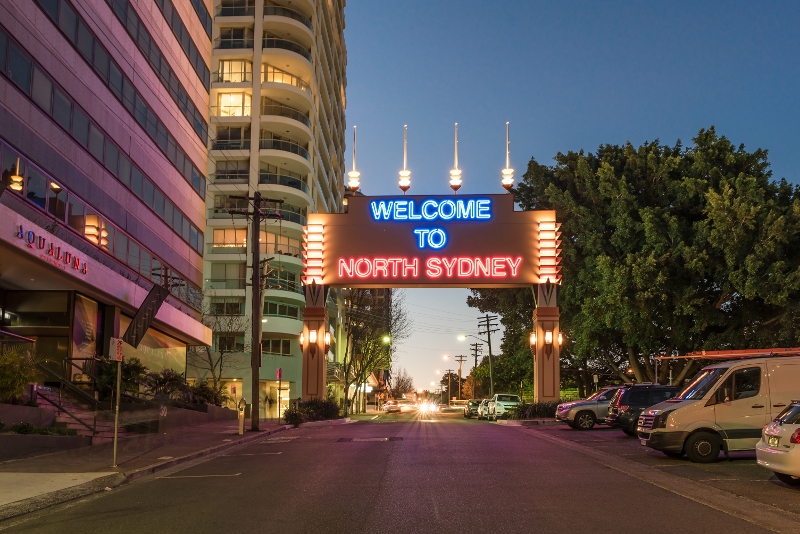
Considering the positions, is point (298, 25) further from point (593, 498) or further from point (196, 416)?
point (593, 498)

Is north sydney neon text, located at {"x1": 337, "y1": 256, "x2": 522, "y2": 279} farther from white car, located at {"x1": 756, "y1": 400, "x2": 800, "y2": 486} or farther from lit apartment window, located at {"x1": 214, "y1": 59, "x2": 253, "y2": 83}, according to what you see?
lit apartment window, located at {"x1": 214, "y1": 59, "x2": 253, "y2": 83}

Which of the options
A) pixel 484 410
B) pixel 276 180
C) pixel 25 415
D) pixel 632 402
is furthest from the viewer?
pixel 276 180

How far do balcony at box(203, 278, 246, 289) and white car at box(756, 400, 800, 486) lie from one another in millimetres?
56426

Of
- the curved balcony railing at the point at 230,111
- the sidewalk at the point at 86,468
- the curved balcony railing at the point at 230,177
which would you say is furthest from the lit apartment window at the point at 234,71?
the sidewalk at the point at 86,468

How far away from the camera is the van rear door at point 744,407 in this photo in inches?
616

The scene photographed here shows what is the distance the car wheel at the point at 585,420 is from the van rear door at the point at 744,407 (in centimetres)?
1363

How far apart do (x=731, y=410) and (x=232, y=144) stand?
190ft

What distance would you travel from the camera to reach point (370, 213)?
39.1 meters

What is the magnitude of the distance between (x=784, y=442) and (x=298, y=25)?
63287mm

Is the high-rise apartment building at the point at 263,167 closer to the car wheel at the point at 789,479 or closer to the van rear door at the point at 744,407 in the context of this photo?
the van rear door at the point at 744,407

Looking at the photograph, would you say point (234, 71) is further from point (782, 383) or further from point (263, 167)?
point (782, 383)

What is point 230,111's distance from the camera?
68750mm

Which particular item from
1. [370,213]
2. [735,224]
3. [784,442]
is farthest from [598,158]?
[784,442]

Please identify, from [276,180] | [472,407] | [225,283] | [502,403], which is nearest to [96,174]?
[502,403]
